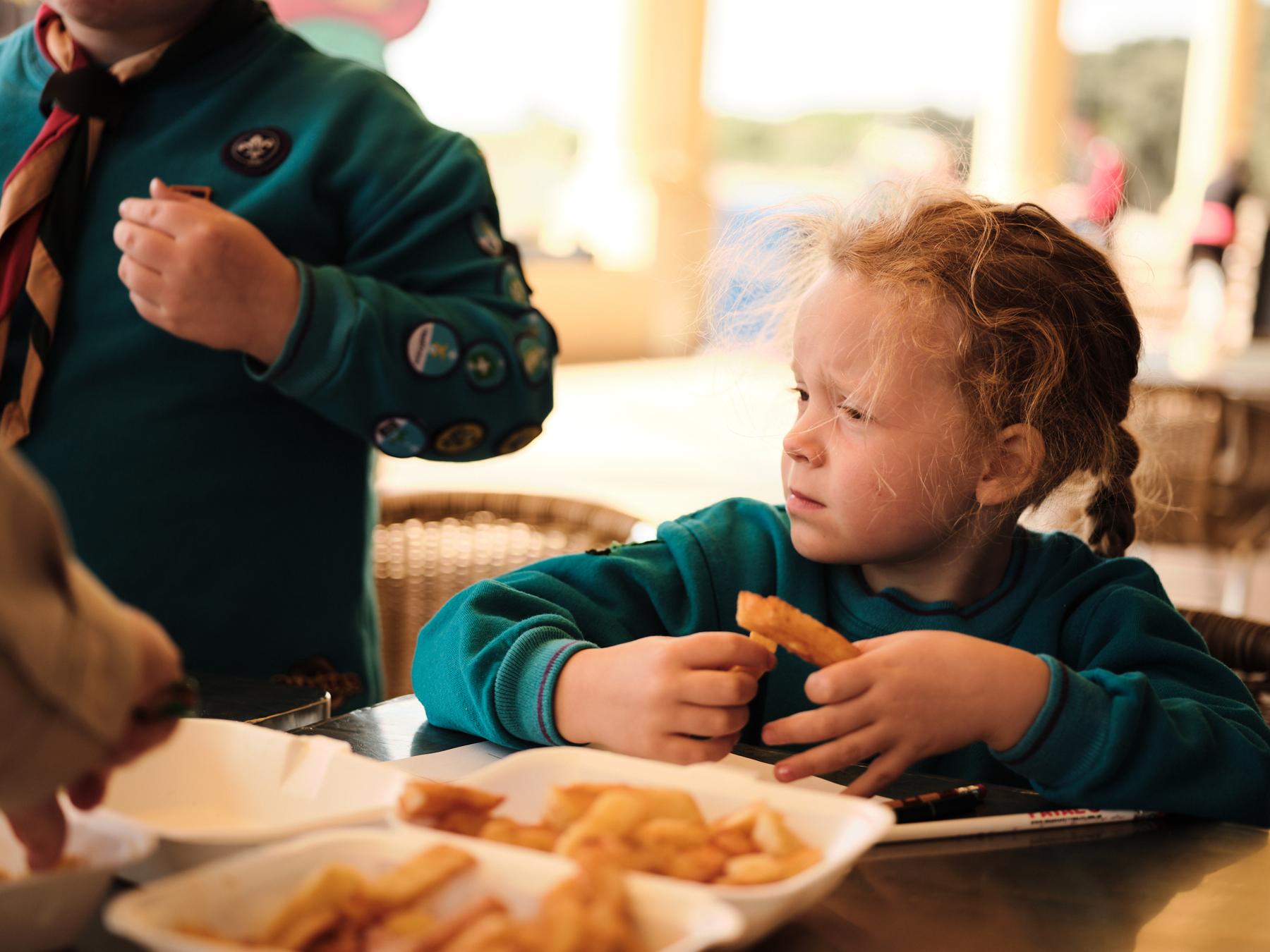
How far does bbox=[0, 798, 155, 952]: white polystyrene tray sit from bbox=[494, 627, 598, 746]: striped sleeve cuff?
0.34 metres

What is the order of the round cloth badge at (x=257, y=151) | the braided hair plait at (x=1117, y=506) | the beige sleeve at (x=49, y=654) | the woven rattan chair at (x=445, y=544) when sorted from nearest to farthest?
the beige sleeve at (x=49, y=654)
the braided hair plait at (x=1117, y=506)
the round cloth badge at (x=257, y=151)
the woven rattan chair at (x=445, y=544)

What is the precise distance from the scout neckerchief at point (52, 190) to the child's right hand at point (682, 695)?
726 millimetres

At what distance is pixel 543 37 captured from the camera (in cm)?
854

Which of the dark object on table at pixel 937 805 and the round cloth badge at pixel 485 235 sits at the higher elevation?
the round cloth badge at pixel 485 235

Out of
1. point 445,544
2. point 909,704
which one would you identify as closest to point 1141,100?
point 445,544

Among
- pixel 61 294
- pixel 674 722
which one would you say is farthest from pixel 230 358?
pixel 674 722

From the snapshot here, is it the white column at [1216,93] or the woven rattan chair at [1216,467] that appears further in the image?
the white column at [1216,93]

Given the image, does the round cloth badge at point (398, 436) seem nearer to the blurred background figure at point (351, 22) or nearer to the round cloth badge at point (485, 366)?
the round cloth badge at point (485, 366)

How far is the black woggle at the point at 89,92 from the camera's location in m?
1.22

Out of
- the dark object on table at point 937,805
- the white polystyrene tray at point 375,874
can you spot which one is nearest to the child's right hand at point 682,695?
the dark object on table at point 937,805

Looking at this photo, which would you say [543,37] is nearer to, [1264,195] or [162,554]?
[162,554]

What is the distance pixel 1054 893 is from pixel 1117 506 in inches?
24.6

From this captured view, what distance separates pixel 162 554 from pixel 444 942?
86cm

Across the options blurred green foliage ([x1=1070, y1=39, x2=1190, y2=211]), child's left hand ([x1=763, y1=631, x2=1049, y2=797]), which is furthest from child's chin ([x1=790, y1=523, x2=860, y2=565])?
blurred green foliage ([x1=1070, y1=39, x2=1190, y2=211])
